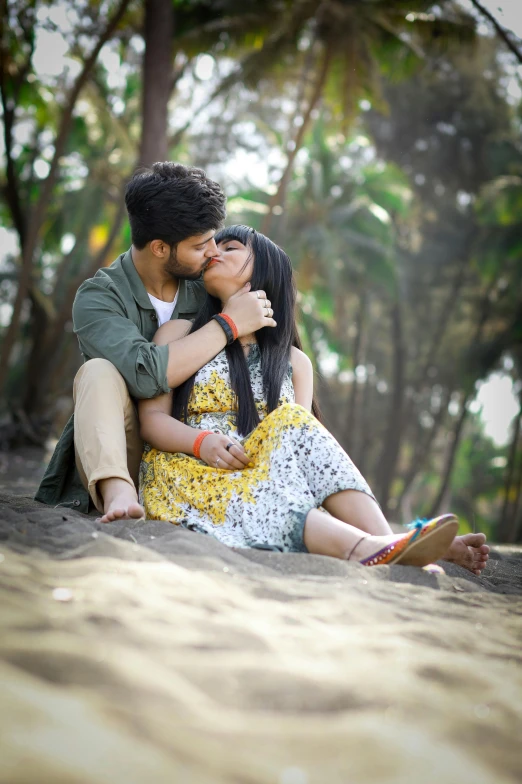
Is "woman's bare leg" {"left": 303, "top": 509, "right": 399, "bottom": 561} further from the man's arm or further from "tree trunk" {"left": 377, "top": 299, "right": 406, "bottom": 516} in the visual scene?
"tree trunk" {"left": 377, "top": 299, "right": 406, "bottom": 516}

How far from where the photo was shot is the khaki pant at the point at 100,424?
11.3 ft

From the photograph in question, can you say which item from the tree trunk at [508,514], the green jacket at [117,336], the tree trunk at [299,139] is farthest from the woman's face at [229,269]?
the tree trunk at [508,514]

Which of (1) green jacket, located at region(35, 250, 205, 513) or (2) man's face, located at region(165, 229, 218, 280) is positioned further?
(2) man's face, located at region(165, 229, 218, 280)

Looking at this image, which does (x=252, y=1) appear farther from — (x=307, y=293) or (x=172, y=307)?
(x=172, y=307)

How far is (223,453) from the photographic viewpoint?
11.1ft

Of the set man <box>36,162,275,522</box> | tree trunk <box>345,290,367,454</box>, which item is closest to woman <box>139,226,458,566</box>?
man <box>36,162,275,522</box>

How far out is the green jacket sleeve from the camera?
360 cm

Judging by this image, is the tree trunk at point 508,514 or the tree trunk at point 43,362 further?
the tree trunk at point 508,514

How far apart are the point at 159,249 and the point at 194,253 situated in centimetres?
21

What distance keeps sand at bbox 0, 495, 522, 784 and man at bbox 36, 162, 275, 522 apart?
0.79 meters

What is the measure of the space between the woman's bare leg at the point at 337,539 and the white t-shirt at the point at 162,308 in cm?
156

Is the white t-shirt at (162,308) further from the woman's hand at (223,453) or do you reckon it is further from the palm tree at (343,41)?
the palm tree at (343,41)

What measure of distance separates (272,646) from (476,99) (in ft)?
80.4

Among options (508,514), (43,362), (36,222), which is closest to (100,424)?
(36,222)
